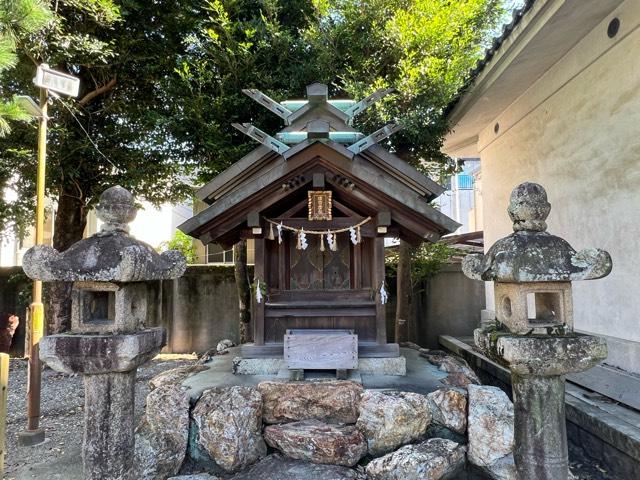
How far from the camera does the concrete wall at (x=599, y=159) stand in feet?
18.1

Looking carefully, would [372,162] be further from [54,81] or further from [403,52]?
[54,81]

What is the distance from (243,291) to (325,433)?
5.85 metres

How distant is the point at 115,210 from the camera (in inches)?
136

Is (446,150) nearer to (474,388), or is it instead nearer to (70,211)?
(474,388)

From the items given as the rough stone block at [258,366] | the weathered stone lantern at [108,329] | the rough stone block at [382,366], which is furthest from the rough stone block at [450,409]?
the weathered stone lantern at [108,329]

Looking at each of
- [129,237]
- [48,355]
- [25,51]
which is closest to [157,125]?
[25,51]

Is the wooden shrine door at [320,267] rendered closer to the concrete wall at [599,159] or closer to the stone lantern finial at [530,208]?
the stone lantern finial at [530,208]

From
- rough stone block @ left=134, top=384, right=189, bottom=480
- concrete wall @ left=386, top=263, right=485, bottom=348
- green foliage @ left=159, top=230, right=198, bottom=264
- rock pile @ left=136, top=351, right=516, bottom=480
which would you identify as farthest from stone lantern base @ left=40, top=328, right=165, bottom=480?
green foliage @ left=159, top=230, right=198, bottom=264

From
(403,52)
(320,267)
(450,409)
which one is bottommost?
(450,409)

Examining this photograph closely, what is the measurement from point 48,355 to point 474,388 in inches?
177

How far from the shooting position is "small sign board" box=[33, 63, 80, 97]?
18.9 feet

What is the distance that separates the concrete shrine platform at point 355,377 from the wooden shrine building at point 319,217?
0.26m

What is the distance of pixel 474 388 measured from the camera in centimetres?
473

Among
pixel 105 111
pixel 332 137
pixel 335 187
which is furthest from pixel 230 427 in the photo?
pixel 105 111
